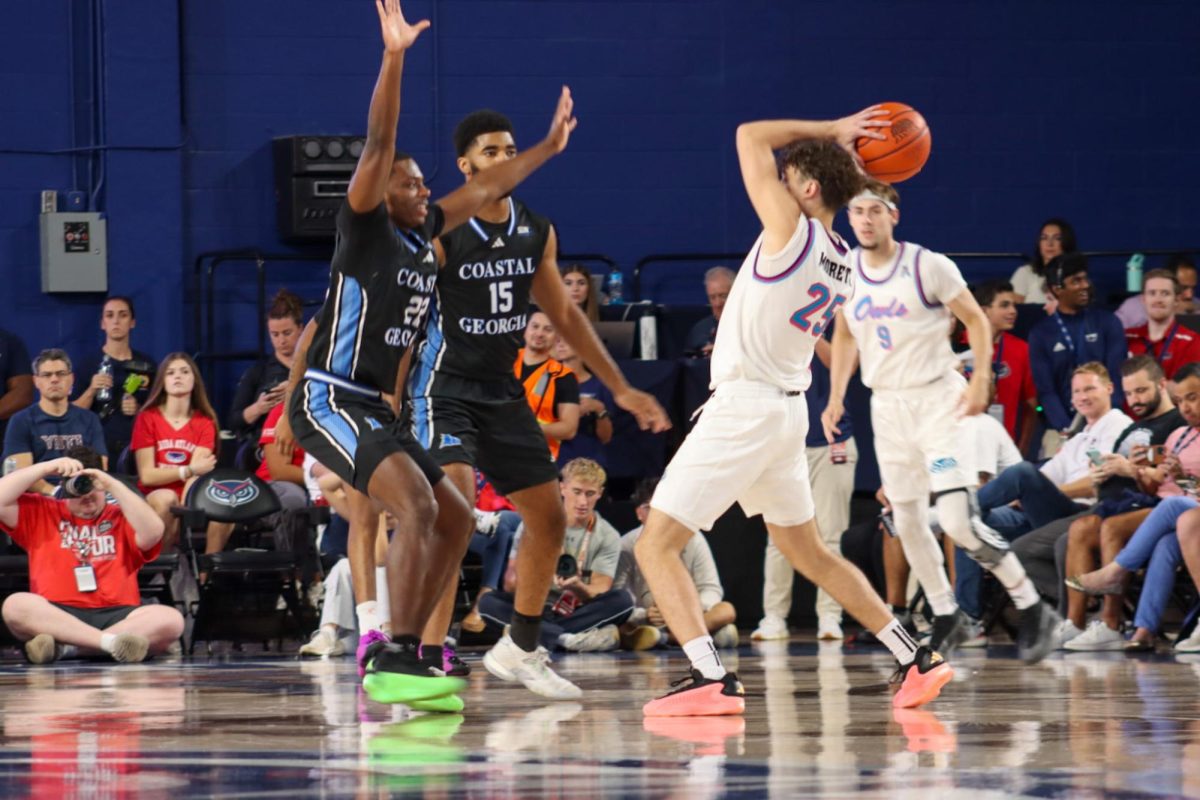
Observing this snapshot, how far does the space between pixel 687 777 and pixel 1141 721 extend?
6.01 ft

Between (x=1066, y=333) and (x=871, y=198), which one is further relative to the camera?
(x=1066, y=333)

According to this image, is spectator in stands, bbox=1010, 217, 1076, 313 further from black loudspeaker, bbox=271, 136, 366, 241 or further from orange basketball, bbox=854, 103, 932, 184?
orange basketball, bbox=854, 103, 932, 184

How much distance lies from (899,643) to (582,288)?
233 inches

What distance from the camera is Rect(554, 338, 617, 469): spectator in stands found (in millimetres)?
10828

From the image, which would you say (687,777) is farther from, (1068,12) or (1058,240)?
(1068,12)

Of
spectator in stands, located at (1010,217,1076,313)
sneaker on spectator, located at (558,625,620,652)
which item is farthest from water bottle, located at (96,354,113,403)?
spectator in stands, located at (1010,217,1076,313)

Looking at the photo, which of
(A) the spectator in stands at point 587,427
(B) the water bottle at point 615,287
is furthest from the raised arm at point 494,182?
(B) the water bottle at point 615,287

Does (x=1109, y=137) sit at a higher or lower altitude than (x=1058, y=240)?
higher

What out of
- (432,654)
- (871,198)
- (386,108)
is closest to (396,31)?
(386,108)

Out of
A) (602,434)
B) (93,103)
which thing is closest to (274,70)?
(93,103)

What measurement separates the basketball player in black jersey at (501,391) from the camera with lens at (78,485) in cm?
337

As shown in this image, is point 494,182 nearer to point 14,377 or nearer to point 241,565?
point 241,565

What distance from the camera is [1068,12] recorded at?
14.4m

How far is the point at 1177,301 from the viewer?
12508 mm
